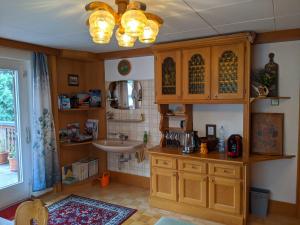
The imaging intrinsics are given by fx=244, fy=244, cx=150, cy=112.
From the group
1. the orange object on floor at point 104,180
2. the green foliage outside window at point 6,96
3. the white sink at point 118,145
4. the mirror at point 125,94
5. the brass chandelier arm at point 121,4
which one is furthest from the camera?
the orange object on floor at point 104,180

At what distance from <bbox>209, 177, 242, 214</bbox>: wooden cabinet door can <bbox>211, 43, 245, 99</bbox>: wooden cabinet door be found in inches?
39.6

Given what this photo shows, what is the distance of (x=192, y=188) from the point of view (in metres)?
3.09

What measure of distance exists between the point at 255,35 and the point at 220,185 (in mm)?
1849

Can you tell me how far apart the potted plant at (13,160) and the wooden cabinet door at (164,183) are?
6.43 feet

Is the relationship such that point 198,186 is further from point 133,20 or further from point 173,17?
point 133,20

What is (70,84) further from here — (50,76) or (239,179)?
(239,179)

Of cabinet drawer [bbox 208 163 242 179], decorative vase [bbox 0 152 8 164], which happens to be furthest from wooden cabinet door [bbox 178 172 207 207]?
decorative vase [bbox 0 152 8 164]

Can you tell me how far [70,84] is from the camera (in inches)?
165

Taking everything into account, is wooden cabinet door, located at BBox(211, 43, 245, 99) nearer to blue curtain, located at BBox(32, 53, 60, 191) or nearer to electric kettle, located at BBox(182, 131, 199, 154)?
electric kettle, located at BBox(182, 131, 199, 154)

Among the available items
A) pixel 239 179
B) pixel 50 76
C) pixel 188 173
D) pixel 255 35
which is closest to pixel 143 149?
pixel 188 173

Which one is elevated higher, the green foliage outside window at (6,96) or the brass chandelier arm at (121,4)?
the brass chandelier arm at (121,4)

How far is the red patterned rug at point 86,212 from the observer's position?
2975 millimetres

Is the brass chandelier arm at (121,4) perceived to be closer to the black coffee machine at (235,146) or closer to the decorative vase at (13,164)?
the black coffee machine at (235,146)

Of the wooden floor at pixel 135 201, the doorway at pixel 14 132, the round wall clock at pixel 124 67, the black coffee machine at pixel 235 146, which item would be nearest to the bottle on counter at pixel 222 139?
the black coffee machine at pixel 235 146
